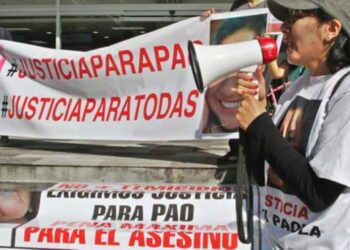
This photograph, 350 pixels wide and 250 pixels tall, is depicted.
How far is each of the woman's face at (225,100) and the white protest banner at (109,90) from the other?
0.12 m

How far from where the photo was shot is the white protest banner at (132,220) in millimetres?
3250

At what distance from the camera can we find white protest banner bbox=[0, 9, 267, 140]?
197 inches

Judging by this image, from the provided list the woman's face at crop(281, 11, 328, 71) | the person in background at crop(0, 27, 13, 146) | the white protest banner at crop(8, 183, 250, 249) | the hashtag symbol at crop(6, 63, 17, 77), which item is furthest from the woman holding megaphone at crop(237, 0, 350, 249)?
the person in background at crop(0, 27, 13, 146)

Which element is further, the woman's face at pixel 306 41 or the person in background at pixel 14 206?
the person in background at pixel 14 206

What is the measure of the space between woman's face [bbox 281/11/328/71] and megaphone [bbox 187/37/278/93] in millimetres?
97

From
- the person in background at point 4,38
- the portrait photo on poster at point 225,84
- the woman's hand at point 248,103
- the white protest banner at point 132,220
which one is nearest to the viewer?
the woman's hand at point 248,103

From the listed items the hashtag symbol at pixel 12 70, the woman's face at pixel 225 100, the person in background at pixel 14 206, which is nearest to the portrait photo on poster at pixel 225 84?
the woman's face at pixel 225 100

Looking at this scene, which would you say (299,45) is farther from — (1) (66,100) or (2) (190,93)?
(1) (66,100)

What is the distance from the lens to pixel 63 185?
396 cm

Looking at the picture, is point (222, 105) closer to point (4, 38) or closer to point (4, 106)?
point (4, 106)

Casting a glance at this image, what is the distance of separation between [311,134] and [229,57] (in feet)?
1.13

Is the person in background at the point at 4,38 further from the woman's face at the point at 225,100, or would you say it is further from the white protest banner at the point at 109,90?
the woman's face at the point at 225,100

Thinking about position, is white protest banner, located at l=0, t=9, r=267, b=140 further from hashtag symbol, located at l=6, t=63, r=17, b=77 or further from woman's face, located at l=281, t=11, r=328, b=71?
woman's face, located at l=281, t=11, r=328, b=71

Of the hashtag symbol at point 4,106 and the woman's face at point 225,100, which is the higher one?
the woman's face at point 225,100
